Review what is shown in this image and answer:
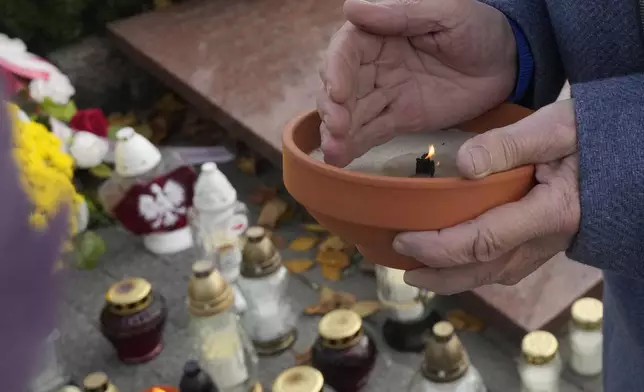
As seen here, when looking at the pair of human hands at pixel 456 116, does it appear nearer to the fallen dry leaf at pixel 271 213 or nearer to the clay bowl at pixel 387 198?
the clay bowl at pixel 387 198

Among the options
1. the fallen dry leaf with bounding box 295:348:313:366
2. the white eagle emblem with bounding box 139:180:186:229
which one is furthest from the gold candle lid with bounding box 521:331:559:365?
the white eagle emblem with bounding box 139:180:186:229

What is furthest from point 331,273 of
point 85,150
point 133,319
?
point 85,150

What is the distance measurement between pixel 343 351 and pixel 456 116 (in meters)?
0.49

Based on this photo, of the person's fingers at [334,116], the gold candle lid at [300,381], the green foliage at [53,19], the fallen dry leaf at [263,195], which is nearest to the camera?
the person's fingers at [334,116]

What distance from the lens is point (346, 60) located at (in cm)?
60

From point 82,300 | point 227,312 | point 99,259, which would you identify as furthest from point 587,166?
point 99,259

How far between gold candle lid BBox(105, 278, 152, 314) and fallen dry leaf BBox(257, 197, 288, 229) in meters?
0.38

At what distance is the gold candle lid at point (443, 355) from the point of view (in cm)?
95

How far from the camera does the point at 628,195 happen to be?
47cm

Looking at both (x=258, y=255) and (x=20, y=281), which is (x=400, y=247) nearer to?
(x=20, y=281)

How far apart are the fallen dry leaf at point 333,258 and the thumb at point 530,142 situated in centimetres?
88

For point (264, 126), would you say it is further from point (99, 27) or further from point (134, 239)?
point (99, 27)

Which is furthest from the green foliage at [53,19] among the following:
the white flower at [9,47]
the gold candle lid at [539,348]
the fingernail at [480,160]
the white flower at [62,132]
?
the fingernail at [480,160]

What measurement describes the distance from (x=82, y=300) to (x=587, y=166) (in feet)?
3.33
